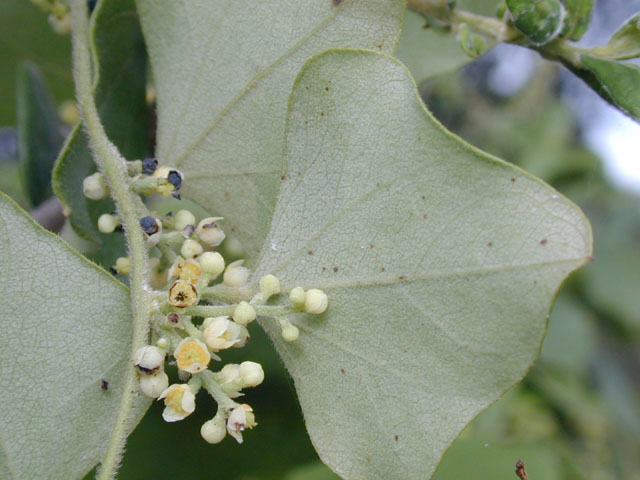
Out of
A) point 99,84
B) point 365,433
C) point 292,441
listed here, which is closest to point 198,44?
point 99,84

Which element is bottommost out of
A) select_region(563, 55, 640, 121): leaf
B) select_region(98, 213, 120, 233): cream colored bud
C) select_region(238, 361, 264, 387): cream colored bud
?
select_region(238, 361, 264, 387): cream colored bud

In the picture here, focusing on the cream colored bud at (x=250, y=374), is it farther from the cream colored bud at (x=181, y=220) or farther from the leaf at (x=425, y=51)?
the leaf at (x=425, y=51)

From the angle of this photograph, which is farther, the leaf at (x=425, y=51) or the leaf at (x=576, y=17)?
the leaf at (x=425, y=51)

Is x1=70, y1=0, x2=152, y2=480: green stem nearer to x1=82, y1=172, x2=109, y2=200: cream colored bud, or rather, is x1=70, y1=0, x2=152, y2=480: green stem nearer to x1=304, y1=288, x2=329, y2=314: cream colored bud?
x1=82, y1=172, x2=109, y2=200: cream colored bud

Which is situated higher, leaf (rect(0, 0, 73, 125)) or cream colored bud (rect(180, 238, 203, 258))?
cream colored bud (rect(180, 238, 203, 258))

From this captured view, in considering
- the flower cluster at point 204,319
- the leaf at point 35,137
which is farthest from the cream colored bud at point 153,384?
the leaf at point 35,137

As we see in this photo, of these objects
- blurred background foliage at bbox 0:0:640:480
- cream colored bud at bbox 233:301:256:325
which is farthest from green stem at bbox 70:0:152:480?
blurred background foliage at bbox 0:0:640:480

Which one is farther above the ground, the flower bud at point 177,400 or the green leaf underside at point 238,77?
the green leaf underside at point 238,77

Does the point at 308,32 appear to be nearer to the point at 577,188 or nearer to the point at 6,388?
the point at 6,388
